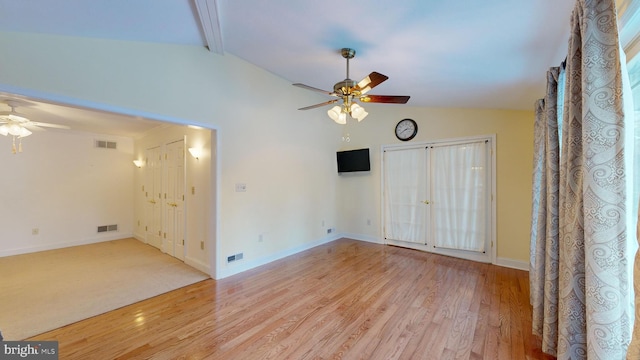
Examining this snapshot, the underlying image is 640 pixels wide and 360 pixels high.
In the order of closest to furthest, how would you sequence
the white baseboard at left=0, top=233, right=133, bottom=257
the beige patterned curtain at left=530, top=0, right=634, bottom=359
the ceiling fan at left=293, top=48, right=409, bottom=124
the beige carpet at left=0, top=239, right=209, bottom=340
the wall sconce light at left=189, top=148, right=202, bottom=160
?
the beige patterned curtain at left=530, top=0, right=634, bottom=359, the beige carpet at left=0, top=239, right=209, bottom=340, the ceiling fan at left=293, top=48, right=409, bottom=124, the wall sconce light at left=189, top=148, right=202, bottom=160, the white baseboard at left=0, top=233, right=133, bottom=257

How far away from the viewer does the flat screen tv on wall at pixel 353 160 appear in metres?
5.29

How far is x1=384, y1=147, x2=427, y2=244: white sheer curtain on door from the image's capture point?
15.5 ft

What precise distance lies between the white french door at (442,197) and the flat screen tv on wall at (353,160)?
396 millimetres

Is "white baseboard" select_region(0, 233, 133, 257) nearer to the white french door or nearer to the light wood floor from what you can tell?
A: the light wood floor

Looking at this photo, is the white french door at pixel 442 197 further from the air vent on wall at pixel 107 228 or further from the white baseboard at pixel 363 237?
the air vent on wall at pixel 107 228


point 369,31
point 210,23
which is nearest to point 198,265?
point 210,23

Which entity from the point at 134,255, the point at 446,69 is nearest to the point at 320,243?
the point at 134,255

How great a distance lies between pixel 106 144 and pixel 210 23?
16.6 feet

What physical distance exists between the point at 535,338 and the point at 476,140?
301 centimetres

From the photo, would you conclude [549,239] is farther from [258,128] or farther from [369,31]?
A: [258,128]

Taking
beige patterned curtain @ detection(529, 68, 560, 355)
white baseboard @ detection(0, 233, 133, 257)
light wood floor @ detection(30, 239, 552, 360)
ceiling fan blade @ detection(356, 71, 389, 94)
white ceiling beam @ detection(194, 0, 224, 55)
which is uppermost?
white ceiling beam @ detection(194, 0, 224, 55)

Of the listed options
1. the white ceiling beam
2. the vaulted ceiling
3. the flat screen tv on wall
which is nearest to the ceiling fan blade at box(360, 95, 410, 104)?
the vaulted ceiling

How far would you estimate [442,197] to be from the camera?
14.7 feet

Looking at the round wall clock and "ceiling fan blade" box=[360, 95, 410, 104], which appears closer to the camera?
"ceiling fan blade" box=[360, 95, 410, 104]
